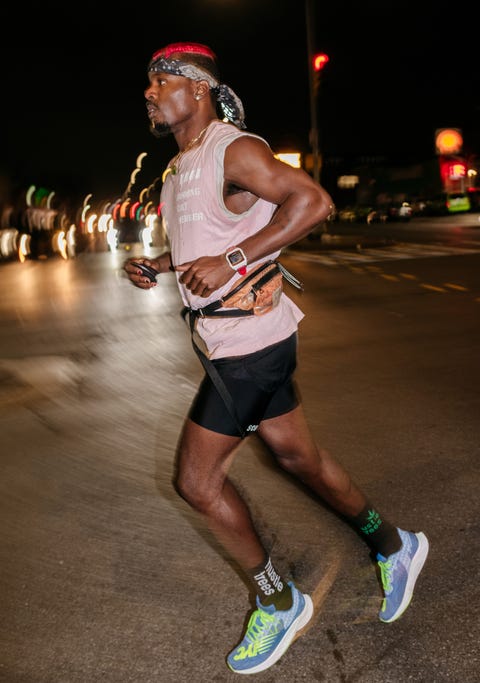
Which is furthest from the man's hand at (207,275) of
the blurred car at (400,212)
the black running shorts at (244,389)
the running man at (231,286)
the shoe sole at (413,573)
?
the blurred car at (400,212)

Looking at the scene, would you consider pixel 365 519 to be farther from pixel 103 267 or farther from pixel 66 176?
pixel 66 176

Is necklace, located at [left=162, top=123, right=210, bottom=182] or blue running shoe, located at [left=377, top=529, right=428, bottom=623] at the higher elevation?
necklace, located at [left=162, top=123, right=210, bottom=182]

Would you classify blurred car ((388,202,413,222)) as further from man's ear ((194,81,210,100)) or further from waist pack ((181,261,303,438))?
waist pack ((181,261,303,438))

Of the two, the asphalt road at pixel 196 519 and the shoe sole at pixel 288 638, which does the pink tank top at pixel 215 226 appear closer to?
the shoe sole at pixel 288 638

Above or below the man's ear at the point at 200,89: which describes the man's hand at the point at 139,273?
below

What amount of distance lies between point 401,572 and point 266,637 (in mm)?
613

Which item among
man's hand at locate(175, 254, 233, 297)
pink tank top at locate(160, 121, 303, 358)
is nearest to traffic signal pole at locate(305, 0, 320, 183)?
pink tank top at locate(160, 121, 303, 358)

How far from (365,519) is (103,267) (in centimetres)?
1924

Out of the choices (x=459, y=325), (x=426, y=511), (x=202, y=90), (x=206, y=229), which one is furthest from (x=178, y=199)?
(x=459, y=325)

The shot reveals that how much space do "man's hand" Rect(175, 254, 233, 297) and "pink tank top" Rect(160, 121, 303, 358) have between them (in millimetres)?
113

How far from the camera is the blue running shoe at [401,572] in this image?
2691 millimetres

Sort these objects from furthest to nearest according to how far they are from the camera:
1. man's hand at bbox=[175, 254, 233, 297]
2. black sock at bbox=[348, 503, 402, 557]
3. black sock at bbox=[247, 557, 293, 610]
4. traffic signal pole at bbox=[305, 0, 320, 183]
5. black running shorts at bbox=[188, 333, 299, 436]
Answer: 1. traffic signal pole at bbox=[305, 0, 320, 183]
2. black sock at bbox=[348, 503, 402, 557]
3. black sock at bbox=[247, 557, 293, 610]
4. black running shorts at bbox=[188, 333, 299, 436]
5. man's hand at bbox=[175, 254, 233, 297]

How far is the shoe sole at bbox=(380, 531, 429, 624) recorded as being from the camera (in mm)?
2680

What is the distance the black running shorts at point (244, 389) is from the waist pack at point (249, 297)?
15 cm
